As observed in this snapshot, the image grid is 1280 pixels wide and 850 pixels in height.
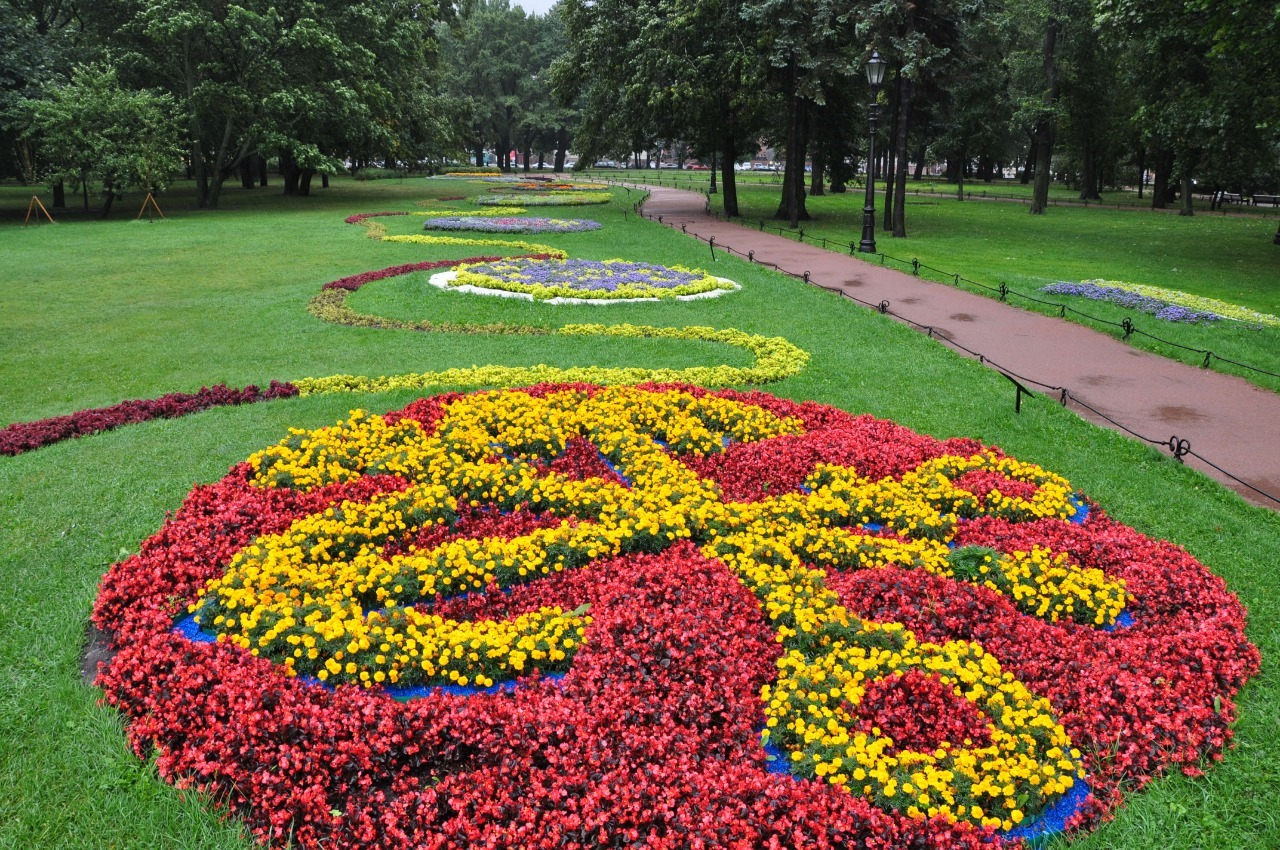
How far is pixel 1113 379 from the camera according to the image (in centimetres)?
1017

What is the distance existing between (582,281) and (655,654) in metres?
12.2

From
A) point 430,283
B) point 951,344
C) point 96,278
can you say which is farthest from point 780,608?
point 96,278

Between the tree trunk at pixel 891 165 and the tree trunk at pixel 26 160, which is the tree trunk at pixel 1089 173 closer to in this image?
the tree trunk at pixel 891 165

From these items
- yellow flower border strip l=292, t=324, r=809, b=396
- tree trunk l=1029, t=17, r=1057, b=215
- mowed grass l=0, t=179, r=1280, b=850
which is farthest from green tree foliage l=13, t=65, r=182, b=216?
tree trunk l=1029, t=17, r=1057, b=215

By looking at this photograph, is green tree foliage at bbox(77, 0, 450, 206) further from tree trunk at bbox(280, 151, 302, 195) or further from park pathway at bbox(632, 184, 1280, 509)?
park pathway at bbox(632, 184, 1280, 509)

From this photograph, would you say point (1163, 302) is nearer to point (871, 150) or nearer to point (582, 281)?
point (871, 150)

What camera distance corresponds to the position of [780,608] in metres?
4.62

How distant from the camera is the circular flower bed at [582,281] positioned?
14.6m

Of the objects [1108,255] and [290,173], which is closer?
[1108,255]

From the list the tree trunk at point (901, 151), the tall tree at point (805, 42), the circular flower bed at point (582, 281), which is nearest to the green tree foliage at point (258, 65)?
the tall tree at point (805, 42)

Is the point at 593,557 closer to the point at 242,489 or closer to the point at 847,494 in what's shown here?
the point at 847,494

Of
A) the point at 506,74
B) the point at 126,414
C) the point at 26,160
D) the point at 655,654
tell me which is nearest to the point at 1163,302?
the point at 655,654

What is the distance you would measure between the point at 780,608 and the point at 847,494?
184cm

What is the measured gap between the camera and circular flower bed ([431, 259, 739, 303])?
575 inches
